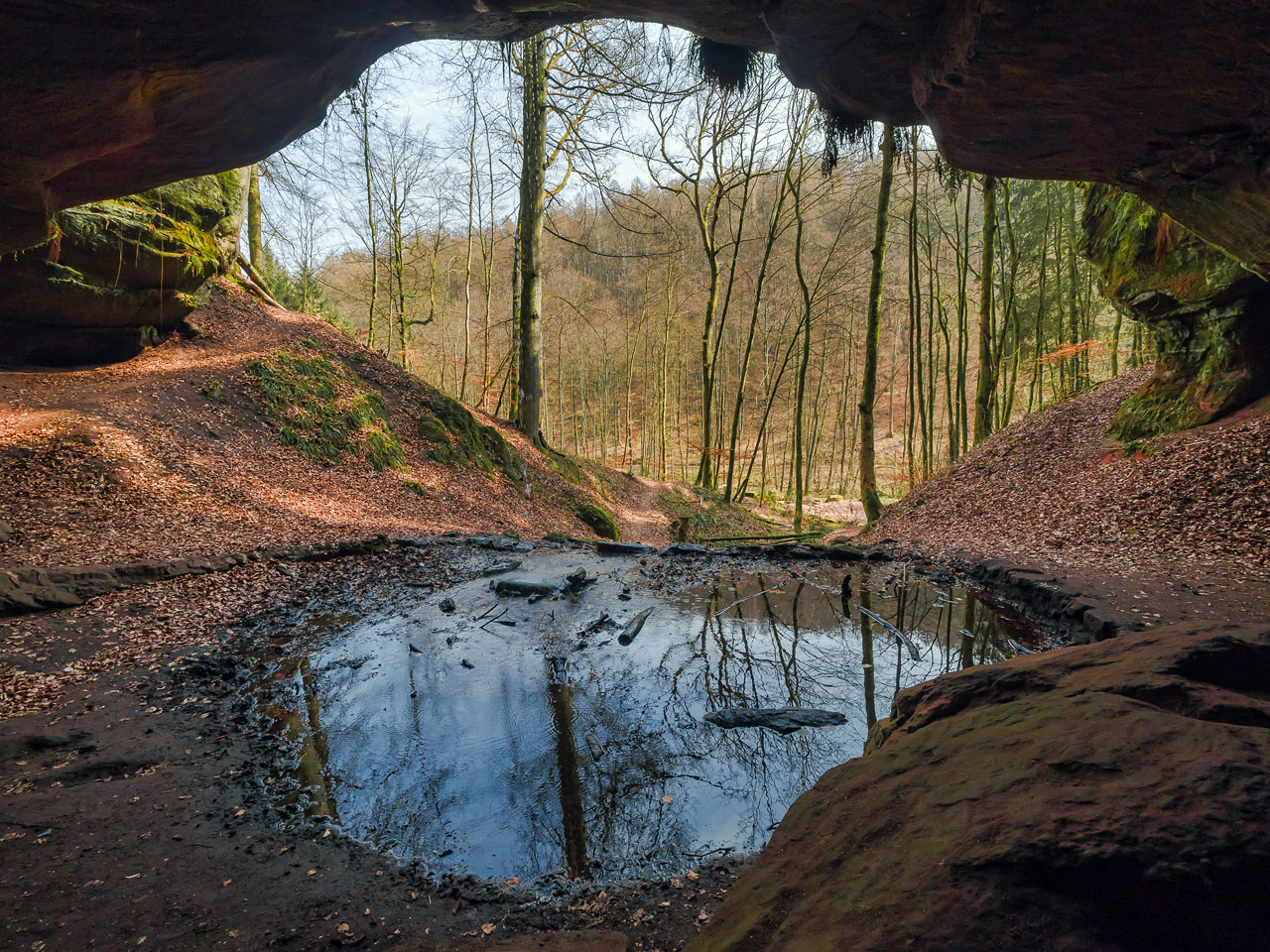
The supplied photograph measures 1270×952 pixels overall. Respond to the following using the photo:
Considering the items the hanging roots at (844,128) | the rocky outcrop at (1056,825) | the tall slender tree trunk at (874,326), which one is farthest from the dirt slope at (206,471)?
the hanging roots at (844,128)

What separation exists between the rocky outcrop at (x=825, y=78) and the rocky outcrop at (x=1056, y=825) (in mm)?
4127

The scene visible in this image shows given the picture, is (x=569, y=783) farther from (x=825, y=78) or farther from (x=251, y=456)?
(x=251, y=456)

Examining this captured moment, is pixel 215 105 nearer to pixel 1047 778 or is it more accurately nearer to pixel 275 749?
pixel 275 749

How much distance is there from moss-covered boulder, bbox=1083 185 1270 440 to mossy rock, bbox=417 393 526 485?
43.8 ft

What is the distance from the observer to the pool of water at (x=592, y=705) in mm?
3434

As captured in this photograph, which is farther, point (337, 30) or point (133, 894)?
point (337, 30)

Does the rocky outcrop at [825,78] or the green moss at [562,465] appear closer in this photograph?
the rocky outcrop at [825,78]

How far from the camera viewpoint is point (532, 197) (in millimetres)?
15461

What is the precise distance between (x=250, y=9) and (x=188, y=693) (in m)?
5.51

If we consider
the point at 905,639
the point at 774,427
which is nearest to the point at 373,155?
the point at 905,639

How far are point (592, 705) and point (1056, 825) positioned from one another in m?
3.67

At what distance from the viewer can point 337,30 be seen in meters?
5.16

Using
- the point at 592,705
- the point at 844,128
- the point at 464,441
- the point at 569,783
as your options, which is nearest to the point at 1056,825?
the point at 569,783

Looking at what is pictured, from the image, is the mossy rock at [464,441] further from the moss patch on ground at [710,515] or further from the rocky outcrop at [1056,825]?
the rocky outcrop at [1056,825]
